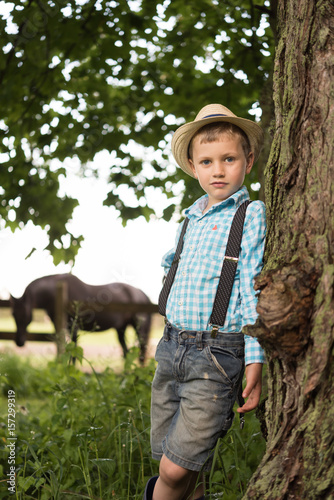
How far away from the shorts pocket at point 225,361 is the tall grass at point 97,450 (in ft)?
1.09

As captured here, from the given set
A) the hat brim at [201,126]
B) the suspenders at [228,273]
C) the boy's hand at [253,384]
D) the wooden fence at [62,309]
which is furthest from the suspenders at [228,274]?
the wooden fence at [62,309]

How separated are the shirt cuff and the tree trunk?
18 centimetres

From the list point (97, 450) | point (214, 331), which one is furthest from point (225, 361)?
point (97, 450)

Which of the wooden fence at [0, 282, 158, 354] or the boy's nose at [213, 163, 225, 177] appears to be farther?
Result: the wooden fence at [0, 282, 158, 354]

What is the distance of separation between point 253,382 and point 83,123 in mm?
3754

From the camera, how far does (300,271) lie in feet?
5.20

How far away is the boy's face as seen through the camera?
2166mm

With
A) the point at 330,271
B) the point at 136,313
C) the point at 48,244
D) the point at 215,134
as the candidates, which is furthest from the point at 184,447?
the point at 136,313

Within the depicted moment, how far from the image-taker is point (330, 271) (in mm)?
1540

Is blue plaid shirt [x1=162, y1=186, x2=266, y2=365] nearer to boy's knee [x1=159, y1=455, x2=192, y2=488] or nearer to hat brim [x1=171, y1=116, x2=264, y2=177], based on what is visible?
hat brim [x1=171, y1=116, x2=264, y2=177]

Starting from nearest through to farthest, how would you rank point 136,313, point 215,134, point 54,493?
1. point 215,134
2. point 54,493
3. point 136,313

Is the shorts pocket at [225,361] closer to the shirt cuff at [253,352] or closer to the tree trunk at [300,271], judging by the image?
the shirt cuff at [253,352]

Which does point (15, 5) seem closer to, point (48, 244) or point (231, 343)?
point (48, 244)

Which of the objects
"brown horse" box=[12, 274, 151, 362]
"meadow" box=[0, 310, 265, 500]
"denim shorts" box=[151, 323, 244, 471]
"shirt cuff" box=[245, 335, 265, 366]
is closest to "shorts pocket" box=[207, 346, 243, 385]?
"denim shorts" box=[151, 323, 244, 471]
